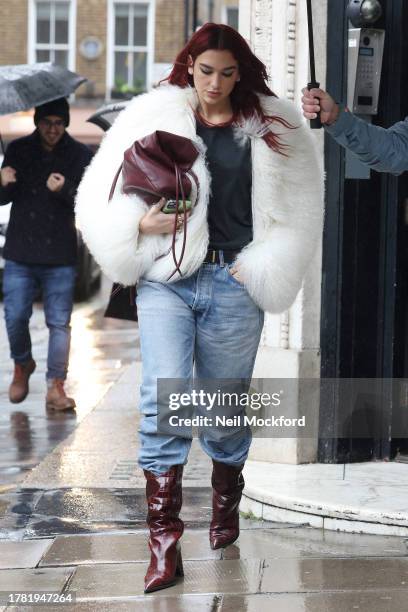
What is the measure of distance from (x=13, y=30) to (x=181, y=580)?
35277mm

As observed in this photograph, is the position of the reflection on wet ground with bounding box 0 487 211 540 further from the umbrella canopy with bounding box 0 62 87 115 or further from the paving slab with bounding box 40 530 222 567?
the umbrella canopy with bounding box 0 62 87 115

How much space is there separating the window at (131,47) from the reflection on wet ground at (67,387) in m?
23.0

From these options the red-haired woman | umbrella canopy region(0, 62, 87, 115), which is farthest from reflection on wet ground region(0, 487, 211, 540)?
umbrella canopy region(0, 62, 87, 115)

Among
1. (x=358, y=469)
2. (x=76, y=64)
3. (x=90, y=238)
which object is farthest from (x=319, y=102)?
(x=76, y=64)

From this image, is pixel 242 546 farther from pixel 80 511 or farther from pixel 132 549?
pixel 80 511

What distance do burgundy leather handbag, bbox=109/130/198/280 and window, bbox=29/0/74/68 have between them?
34.3m

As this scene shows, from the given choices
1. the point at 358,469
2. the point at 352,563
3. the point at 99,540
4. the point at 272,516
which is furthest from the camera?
the point at 358,469

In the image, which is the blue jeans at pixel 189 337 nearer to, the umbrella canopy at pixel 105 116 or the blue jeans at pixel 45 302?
the blue jeans at pixel 45 302

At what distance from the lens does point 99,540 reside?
514 cm

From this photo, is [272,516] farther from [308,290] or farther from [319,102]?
[319,102]

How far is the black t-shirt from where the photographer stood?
185 inches

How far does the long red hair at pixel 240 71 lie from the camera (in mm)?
4676

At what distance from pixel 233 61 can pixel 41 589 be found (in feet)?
6.40

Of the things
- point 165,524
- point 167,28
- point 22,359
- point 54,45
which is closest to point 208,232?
point 165,524
